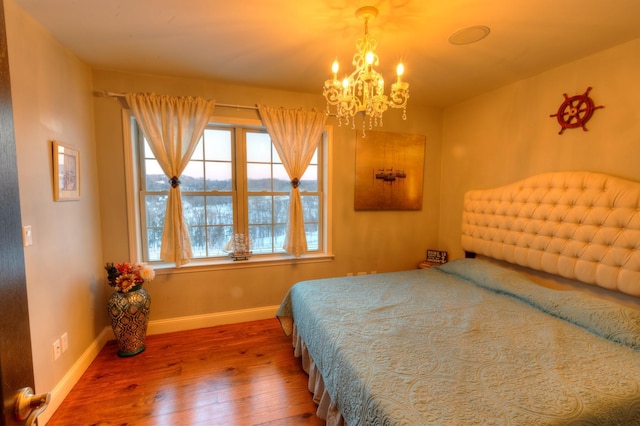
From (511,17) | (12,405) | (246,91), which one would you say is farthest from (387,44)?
(12,405)

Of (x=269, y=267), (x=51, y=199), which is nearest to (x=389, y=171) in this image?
(x=269, y=267)

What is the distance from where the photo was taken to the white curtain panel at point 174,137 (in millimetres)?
2604

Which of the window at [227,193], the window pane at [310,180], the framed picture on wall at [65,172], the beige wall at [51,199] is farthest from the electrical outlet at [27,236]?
the window pane at [310,180]

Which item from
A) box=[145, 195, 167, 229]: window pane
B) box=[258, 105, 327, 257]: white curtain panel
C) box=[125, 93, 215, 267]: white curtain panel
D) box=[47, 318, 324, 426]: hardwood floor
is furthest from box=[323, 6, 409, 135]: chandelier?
box=[145, 195, 167, 229]: window pane

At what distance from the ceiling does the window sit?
0.70 m

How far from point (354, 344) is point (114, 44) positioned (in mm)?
2606

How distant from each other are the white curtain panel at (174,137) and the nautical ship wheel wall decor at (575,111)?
3.03 meters

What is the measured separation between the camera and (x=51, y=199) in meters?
1.90

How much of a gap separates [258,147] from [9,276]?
2639 millimetres

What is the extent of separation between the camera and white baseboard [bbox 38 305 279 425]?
76.5 inches

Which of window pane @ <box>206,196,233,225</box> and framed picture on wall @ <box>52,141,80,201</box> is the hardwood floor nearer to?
window pane @ <box>206,196,233,225</box>

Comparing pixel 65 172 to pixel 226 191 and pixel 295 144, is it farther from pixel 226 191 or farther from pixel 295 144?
pixel 295 144

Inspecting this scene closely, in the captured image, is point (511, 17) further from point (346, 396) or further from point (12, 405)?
point (12, 405)

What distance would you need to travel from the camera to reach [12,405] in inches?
23.9
